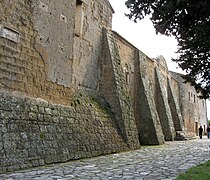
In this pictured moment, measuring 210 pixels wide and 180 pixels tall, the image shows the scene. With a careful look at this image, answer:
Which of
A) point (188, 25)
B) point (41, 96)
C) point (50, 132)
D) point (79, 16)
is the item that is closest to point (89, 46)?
point (79, 16)

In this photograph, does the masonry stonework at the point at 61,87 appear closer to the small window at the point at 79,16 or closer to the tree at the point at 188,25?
the small window at the point at 79,16

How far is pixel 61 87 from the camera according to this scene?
8.50 metres

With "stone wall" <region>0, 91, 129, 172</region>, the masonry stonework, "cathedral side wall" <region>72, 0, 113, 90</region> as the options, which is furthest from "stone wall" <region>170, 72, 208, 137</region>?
"stone wall" <region>0, 91, 129, 172</region>

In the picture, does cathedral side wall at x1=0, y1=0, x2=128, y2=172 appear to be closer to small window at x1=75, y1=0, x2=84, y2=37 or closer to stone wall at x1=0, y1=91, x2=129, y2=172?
stone wall at x1=0, y1=91, x2=129, y2=172

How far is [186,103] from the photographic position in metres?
28.1

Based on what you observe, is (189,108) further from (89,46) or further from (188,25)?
(188,25)

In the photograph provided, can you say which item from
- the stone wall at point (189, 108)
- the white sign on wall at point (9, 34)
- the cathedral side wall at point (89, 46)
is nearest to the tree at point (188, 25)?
the white sign on wall at point (9, 34)

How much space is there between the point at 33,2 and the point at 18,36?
4.15ft

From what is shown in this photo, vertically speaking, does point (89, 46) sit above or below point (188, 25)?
above

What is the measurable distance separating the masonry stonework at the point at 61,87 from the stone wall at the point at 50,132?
22mm

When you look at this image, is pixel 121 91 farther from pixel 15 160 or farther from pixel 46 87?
pixel 15 160

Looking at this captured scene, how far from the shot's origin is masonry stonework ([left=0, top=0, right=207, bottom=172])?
6461 millimetres

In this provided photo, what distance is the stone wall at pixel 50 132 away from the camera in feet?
19.8

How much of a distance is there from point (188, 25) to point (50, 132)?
4536mm
